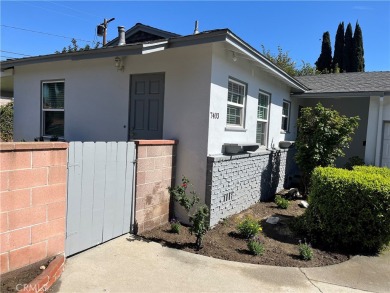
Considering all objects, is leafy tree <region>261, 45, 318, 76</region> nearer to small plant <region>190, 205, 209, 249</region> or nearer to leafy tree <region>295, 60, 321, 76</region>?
leafy tree <region>295, 60, 321, 76</region>

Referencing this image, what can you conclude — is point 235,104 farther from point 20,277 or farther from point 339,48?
point 339,48

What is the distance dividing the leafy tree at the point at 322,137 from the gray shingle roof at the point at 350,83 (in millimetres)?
2472

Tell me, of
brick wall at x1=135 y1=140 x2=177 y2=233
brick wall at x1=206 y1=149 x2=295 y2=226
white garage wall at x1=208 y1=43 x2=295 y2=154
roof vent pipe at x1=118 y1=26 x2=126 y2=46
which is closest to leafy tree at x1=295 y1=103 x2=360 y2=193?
brick wall at x1=206 y1=149 x2=295 y2=226

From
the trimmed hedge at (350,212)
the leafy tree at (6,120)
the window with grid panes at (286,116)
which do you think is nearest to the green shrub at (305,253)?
the trimmed hedge at (350,212)

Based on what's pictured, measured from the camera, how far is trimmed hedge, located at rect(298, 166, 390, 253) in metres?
5.09

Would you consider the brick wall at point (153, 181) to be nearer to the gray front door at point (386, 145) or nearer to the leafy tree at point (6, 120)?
the gray front door at point (386, 145)

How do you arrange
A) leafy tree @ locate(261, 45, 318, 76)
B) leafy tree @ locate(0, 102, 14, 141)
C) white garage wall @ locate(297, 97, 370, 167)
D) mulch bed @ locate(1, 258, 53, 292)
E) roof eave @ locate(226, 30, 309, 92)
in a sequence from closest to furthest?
mulch bed @ locate(1, 258, 53, 292) < roof eave @ locate(226, 30, 309, 92) < white garage wall @ locate(297, 97, 370, 167) < leafy tree @ locate(0, 102, 14, 141) < leafy tree @ locate(261, 45, 318, 76)

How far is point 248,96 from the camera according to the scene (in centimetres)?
747

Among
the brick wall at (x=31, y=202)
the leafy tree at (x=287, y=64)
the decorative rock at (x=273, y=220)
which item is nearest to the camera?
the brick wall at (x=31, y=202)

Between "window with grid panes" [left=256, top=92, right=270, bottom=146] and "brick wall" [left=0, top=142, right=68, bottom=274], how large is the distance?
5899 mm

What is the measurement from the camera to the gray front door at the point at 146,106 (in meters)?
6.50

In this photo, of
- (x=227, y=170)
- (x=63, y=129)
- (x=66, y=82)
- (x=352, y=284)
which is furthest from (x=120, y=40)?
(x=352, y=284)

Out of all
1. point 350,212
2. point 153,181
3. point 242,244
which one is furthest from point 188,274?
point 350,212

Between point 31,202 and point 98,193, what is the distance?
114 centimetres
